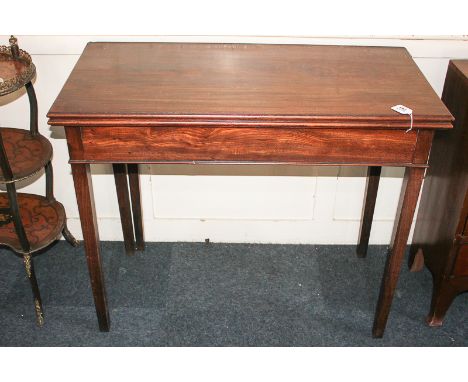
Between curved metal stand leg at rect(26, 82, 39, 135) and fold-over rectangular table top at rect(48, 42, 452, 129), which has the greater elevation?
fold-over rectangular table top at rect(48, 42, 452, 129)

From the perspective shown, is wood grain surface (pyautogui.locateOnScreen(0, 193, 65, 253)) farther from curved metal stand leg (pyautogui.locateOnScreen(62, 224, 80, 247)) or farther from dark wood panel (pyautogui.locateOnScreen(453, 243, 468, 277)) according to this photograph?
dark wood panel (pyautogui.locateOnScreen(453, 243, 468, 277))

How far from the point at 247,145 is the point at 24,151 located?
39.2 inches

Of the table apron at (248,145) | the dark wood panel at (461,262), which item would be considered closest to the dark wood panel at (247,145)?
the table apron at (248,145)

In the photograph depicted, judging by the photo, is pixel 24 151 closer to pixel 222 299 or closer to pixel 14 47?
pixel 14 47

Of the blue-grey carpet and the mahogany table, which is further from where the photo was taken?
the blue-grey carpet

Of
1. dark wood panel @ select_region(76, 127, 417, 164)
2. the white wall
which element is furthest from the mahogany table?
the white wall

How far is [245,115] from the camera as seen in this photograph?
1722 millimetres

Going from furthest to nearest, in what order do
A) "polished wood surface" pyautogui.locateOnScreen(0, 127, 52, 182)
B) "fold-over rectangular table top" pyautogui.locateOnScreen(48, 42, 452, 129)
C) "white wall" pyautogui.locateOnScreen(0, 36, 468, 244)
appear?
"white wall" pyautogui.locateOnScreen(0, 36, 468, 244) → "polished wood surface" pyautogui.locateOnScreen(0, 127, 52, 182) → "fold-over rectangular table top" pyautogui.locateOnScreen(48, 42, 452, 129)

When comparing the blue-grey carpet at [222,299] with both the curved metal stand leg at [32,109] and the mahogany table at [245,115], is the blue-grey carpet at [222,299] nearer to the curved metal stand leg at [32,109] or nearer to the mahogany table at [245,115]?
the mahogany table at [245,115]

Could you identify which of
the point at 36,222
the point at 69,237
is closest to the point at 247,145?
the point at 36,222

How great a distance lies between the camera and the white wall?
2592 millimetres

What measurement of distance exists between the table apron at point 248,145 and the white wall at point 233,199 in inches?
27.7

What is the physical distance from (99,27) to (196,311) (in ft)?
3.95

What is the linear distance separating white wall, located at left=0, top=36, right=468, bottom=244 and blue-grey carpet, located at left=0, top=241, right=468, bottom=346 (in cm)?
7
